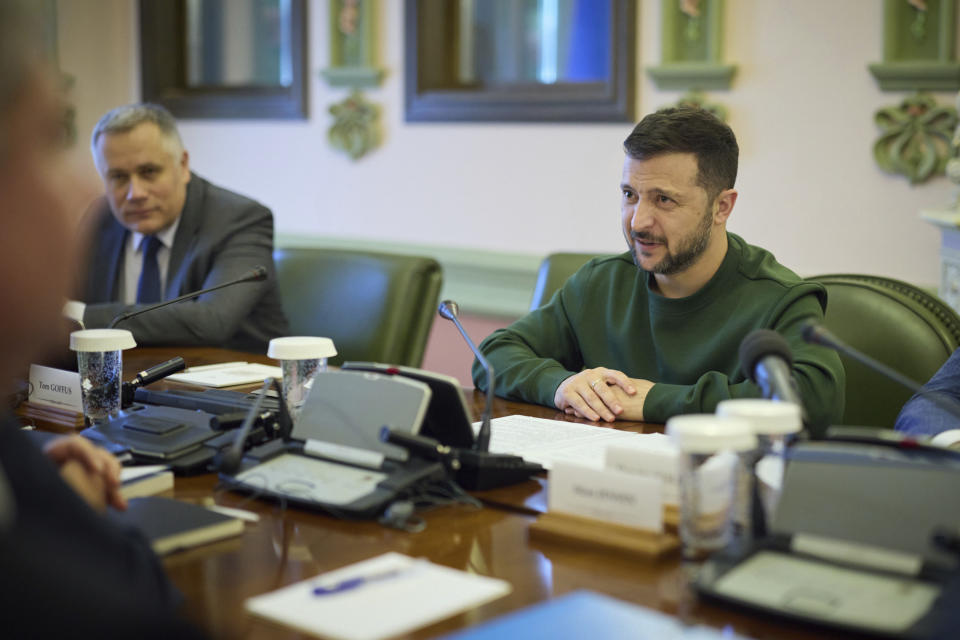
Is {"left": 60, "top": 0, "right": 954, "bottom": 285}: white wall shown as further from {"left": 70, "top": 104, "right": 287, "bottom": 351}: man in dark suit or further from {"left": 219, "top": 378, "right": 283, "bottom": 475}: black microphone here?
{"left": 219, "top": 378, "right": 283, "bottom": 475}: black microphone

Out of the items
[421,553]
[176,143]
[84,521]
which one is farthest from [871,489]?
[176,143]

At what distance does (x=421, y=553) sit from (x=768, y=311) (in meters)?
1.14

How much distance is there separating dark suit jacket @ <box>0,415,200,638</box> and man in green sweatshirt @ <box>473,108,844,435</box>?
1.25m

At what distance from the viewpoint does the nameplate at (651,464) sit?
4.03ft

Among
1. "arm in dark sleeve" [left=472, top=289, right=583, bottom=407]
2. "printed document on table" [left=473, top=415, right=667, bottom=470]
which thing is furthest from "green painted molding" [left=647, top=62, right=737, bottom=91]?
"printed document on table" [left=473, top=415, right=667, bottom=470]

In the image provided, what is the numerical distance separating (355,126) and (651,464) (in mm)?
3407

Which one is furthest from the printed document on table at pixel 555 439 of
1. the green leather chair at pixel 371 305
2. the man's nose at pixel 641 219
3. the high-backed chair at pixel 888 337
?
the green leather chair at pixel 371 305

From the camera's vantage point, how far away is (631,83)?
3.67m

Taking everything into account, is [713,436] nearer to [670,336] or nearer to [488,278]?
[670,336]

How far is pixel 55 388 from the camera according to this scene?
1.92 m

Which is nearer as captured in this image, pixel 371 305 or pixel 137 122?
pixel 371 305

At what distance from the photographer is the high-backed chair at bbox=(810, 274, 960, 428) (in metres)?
2.10

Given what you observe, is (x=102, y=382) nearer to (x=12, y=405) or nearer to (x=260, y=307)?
(x=12, y=405)

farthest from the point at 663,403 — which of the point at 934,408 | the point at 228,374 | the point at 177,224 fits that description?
the point at 177,224
